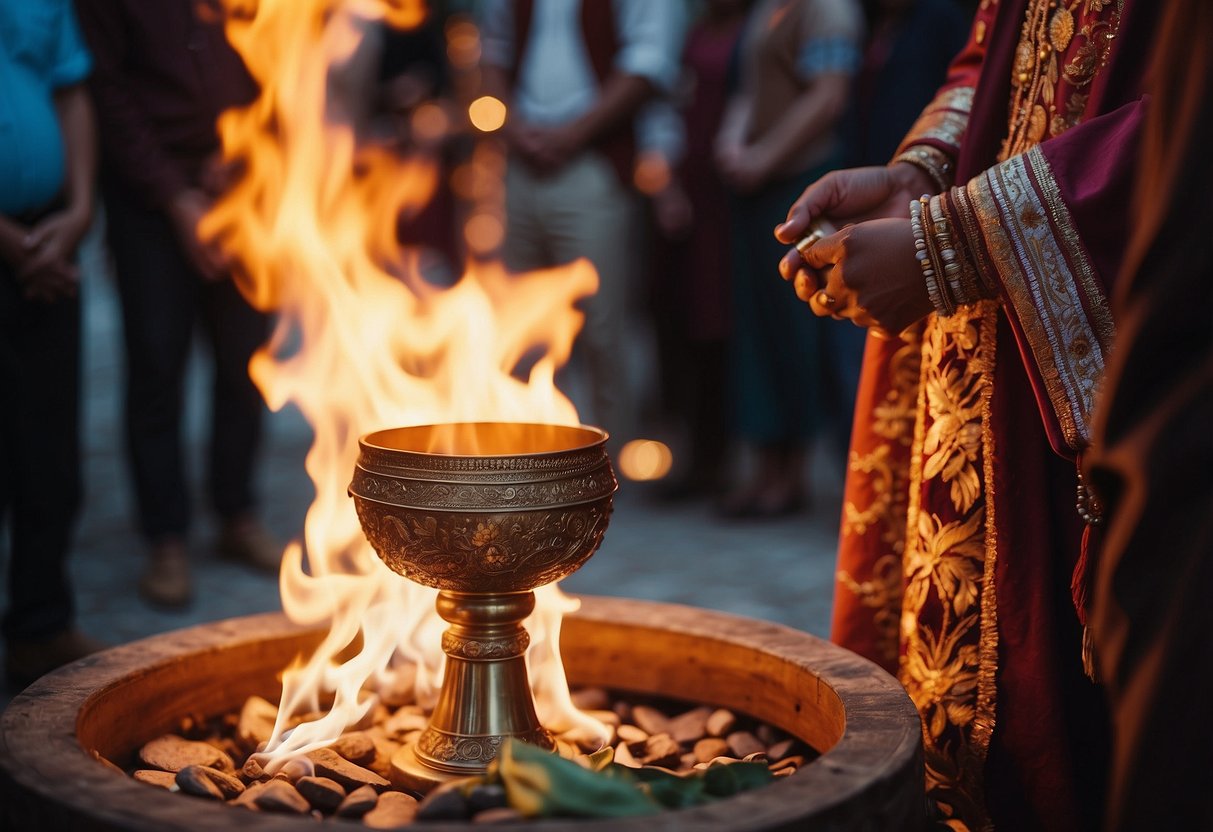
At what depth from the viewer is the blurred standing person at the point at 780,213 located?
5.05 m

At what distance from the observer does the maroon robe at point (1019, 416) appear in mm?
1821

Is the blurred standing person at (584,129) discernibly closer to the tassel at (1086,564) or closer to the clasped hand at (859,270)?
the clasped hand at (859,270)

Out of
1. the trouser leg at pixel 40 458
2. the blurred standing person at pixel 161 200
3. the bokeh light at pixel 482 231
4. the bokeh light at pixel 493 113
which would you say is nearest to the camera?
the trouser leg at pixel 40 458

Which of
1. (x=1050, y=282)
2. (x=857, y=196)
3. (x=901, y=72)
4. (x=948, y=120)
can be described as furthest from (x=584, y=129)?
(x=1050, y=282)

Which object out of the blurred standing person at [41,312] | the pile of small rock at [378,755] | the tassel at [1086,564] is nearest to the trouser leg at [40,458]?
the blurred standing person at [41,312]

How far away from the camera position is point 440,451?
2338 millimetres

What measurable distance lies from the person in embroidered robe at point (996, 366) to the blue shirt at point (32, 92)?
6.90ft

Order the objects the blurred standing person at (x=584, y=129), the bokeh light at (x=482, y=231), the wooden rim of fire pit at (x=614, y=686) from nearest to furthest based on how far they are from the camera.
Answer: the wooden rim of fire pit at (x=614, y=686)
the blurred standing person at (x=584, y=129)
the bokeh light at (x=482, y=231)

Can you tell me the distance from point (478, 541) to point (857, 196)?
2.99 ft

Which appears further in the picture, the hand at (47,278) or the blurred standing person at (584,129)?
the blurred standing person at (584,129)

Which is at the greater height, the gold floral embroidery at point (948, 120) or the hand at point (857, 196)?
the gold floral embroidery at point (948, 120)

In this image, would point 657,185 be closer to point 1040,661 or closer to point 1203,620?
point 1040,661

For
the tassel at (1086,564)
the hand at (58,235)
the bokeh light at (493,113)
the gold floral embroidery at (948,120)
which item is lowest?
the tassel at (1086,564)

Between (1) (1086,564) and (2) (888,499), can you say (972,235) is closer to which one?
(1) (1086,564)
